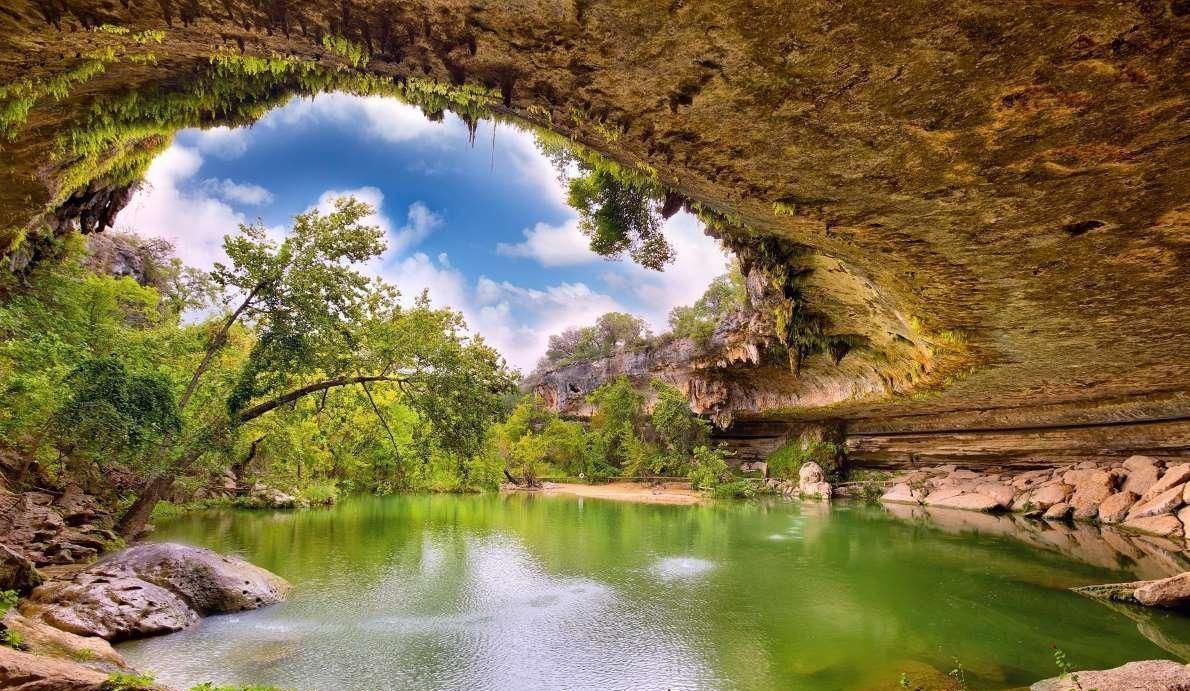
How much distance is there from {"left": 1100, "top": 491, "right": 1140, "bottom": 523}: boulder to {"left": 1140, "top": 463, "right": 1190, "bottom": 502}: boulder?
1.15 feet

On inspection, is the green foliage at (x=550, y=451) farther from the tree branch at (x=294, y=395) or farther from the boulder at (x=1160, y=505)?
the boulder at (x=1160, y=505)

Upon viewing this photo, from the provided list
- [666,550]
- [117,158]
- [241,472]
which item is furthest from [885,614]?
[241,472]

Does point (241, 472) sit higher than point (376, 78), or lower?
lower

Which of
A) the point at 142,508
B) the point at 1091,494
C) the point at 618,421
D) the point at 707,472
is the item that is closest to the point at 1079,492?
the point at 1091,494

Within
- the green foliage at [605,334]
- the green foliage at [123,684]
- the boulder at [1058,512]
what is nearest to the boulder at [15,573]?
the green foliage at [123,684]

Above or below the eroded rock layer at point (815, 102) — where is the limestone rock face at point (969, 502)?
below

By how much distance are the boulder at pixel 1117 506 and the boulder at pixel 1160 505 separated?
338mm

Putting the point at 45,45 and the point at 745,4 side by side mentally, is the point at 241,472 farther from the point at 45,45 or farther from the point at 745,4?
the point at 745,4

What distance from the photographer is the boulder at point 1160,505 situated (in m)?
12.4

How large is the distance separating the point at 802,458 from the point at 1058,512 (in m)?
9.76

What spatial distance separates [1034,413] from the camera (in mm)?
15250

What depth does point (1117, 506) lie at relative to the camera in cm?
1387

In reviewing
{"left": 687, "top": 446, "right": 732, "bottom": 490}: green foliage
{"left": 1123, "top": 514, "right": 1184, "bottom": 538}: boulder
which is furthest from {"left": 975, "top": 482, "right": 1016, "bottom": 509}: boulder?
{"left": 687, "top": 446, "right": 732, "bottom": 490}: green foliage

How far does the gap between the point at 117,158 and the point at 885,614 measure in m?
10.9
